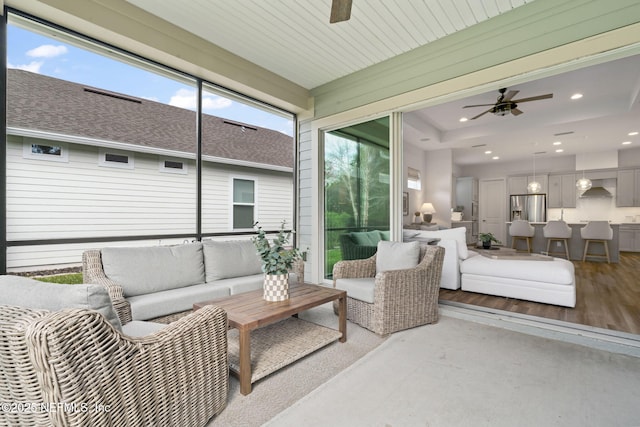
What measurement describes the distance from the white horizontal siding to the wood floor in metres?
3.61

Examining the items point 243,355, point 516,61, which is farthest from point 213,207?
point 516,61

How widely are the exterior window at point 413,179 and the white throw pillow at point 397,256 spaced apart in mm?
4236

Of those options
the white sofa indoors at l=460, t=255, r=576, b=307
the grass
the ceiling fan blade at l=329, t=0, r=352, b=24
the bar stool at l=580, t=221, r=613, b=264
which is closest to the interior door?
the bar stool at l=580, t=221, r=613, b=264

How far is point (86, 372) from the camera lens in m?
1.01

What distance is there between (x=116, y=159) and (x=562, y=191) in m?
11.2

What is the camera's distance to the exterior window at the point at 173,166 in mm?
3762

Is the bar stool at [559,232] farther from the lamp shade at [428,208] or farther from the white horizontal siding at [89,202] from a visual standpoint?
the white horizontal siding at [89,202]

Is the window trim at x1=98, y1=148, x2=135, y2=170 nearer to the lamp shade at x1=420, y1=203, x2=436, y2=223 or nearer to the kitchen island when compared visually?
the lamp shade at x1=420, y1=203, x2=436, y2=223

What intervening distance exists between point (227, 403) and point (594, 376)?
256cm

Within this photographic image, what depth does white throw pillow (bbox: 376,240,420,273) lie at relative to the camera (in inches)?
124

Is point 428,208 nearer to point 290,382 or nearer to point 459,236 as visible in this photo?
point 459,236

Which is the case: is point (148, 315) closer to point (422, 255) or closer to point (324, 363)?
point (324, 363)

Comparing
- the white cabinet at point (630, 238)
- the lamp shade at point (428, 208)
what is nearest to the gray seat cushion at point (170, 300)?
the lamp shade at point (428, 208)

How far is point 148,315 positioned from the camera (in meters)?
2.42
